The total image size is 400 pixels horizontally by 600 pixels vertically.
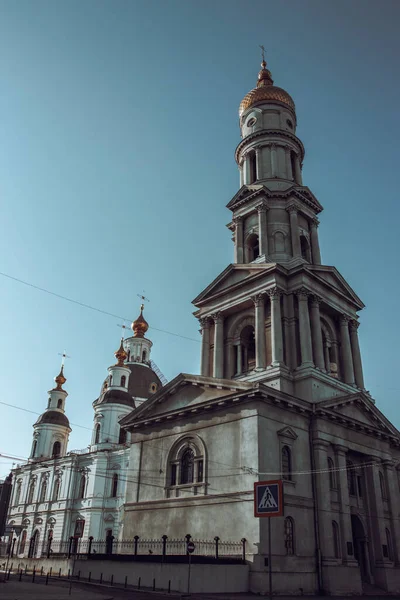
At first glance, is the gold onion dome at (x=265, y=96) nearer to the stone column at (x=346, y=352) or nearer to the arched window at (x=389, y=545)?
the stone column at (x=346, y=352)

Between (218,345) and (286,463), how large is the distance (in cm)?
1056

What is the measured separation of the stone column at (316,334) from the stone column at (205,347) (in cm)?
735

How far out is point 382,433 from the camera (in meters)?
32.4

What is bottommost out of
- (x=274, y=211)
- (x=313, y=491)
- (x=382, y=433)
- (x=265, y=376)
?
(x=313, y=491)

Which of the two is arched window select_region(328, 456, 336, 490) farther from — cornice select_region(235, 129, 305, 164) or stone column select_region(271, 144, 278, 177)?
cornice select_region(235, 129, 305, 164)

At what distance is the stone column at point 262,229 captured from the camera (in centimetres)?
3684

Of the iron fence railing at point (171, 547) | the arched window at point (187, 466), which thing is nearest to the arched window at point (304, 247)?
the arched window at point (187, 466)

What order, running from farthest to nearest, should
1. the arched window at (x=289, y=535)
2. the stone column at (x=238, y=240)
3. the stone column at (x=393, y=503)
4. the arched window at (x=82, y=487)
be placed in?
1. the arched window at (x=82, y=487)
2. the stone column at (x=238, y=240)
3. the stone column at (x=393, y=503)
4. the arched window at (x=289, y=535)

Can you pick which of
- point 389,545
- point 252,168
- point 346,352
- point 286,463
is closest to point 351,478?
point 389,545

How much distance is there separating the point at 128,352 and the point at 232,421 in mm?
47106

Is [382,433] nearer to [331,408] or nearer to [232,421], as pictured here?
[331,408]

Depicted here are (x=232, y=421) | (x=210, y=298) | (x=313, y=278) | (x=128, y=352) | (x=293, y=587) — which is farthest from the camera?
(x=128, y=352)

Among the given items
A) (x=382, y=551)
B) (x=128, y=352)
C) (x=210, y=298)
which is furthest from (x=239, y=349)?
(x=128, y=352)

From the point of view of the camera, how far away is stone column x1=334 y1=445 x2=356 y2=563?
26.5m
